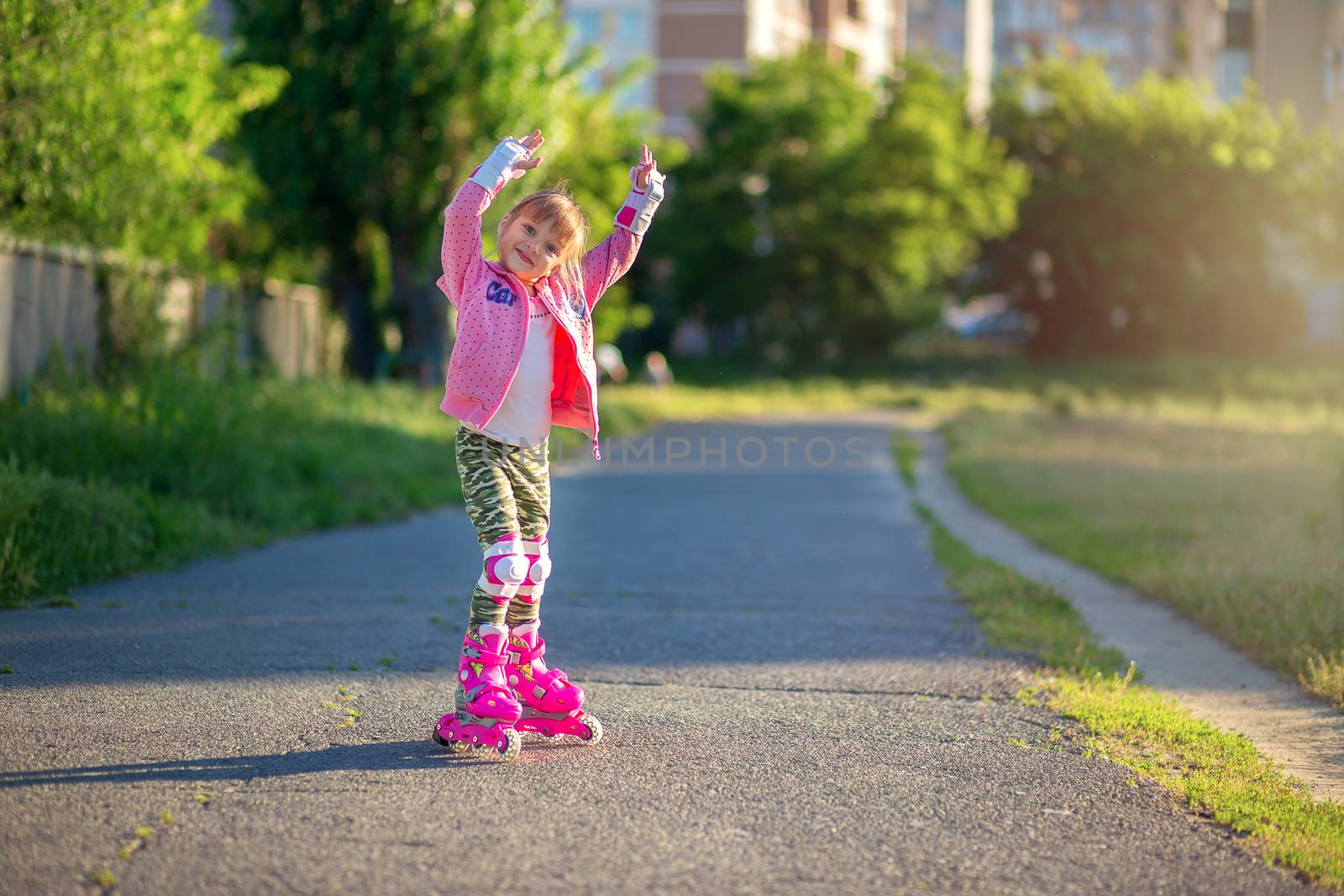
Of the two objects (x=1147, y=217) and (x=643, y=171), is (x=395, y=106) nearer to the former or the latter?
(x=643, y=171)

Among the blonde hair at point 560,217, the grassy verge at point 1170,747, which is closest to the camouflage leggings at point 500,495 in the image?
the blonde hair at point 560,217

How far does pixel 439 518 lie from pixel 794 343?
Result: 34308 millimetres

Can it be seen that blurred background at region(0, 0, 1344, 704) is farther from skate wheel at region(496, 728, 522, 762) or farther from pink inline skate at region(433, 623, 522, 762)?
skate wheel at region(496, 728, 522, 762)

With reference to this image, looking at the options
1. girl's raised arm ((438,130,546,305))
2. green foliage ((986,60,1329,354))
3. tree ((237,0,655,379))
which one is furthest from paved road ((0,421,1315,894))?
green foliage ((986,60,1329,354))

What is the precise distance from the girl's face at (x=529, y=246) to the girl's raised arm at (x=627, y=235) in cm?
39

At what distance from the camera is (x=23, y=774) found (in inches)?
167

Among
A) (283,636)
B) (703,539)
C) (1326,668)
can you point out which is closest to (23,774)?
(283,636)

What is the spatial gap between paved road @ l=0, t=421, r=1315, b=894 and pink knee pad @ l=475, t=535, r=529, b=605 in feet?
1.72

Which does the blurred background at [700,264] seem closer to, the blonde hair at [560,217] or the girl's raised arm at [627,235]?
the girl's raised arm at [627,235]

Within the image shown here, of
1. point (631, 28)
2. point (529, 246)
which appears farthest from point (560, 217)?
point (631, 28)

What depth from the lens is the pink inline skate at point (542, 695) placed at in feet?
16.2

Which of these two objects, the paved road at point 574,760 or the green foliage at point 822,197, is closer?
the paved road at point 574,760

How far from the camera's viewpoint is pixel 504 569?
4.77 m

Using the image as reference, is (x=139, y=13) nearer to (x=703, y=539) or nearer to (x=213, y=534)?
(x=213, y=534)
